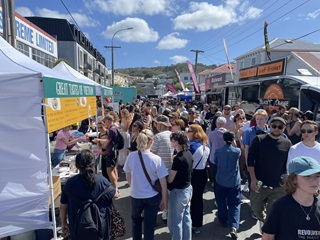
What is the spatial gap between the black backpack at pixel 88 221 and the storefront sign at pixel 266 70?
14.3m

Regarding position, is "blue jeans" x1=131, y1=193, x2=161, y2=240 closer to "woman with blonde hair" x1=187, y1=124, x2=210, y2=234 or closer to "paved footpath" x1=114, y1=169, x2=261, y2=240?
"paved footpath" x1=114, y1=169, x2=261, y2=240

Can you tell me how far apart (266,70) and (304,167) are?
50.5 ft

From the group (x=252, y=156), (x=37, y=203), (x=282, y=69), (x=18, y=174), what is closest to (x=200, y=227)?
(x=252, y=156)

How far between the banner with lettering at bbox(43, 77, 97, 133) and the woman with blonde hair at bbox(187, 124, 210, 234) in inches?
83.2

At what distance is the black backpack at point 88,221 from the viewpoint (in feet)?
8.02


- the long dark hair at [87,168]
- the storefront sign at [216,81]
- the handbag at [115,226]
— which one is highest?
the storefront sign at [216,81]

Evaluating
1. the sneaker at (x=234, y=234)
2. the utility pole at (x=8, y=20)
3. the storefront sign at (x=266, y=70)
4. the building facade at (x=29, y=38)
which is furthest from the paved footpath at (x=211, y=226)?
the storefront sign at (x=266, y=70)

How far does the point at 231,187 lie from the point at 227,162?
43 centimetres

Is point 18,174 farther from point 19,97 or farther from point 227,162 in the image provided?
point 227,162

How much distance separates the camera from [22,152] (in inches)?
112

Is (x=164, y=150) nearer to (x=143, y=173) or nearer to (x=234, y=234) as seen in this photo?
(x=143, y=173)

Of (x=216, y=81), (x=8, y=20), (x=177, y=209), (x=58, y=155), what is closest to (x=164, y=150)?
(x=177, y=209)

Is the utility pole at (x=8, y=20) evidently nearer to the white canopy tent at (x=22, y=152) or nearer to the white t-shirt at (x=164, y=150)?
the white canopy tent at (x=22, y=152)

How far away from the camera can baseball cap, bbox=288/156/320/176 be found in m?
1.89
